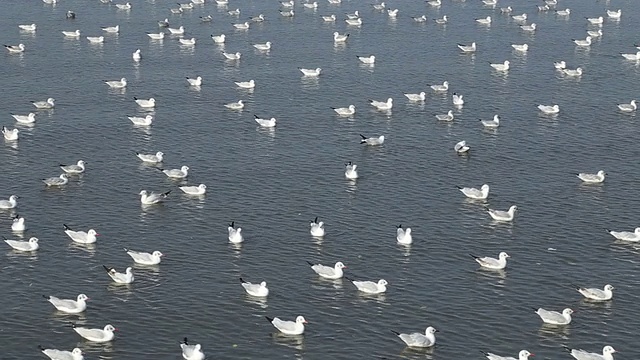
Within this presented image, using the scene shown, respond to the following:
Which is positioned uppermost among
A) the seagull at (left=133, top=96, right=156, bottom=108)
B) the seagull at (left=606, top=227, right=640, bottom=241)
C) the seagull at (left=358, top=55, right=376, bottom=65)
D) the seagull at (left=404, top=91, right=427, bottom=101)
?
the seagull at (left=606, top=227, right=640, bottom=241)

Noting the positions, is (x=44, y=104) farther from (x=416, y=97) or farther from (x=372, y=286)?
(x=372, y=286)

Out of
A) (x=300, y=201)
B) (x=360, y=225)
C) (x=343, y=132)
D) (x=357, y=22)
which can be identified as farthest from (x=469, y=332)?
(x=357, y=22)

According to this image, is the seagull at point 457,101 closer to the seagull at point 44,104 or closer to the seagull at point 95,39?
the seagull at point 44,104

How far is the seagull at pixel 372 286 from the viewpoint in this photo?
71312mm

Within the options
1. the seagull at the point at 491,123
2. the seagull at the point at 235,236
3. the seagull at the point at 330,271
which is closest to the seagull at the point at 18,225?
the seagull at the point at 235,236

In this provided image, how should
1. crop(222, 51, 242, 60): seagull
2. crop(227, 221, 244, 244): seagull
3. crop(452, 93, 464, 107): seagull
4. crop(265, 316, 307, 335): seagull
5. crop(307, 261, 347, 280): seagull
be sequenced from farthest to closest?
crop(222, 51, 242, 60): seagull, crop(452, 93, 464, 107): seagull, crop(227, 221, 244, 244): seagull, crop(307, 261, 347, 280): seagull, crop(265, 316, 307, 335): seagull

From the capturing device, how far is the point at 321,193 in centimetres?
9088

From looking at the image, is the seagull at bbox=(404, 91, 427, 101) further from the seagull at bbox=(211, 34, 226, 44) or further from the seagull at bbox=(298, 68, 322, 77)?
the seagull at bbox=(211, 34, 226, 44)

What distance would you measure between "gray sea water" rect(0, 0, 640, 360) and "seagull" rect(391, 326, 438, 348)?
0.59 m

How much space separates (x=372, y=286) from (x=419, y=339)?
7.89 m

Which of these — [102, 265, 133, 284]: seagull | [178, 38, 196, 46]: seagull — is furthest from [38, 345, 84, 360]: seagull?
[178, 38, 196, 46]: seagull

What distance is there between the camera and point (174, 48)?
5620 inches

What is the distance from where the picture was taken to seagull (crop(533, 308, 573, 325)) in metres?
67.4

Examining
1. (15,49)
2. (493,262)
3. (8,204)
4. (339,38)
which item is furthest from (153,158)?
(339,38)
